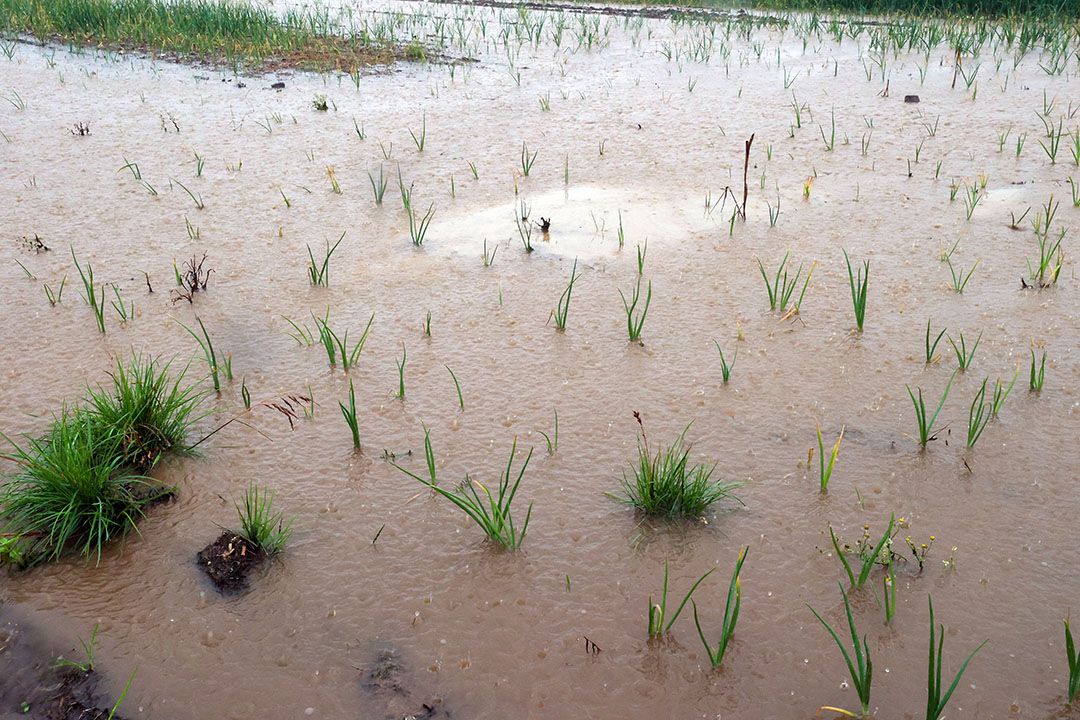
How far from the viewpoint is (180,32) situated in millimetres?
7223

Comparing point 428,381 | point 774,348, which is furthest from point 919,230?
point 428,381

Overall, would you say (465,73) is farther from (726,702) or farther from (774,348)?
(726,702)

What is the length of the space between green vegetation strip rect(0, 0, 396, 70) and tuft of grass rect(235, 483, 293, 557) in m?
5.01

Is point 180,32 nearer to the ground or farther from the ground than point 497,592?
farther from the ground

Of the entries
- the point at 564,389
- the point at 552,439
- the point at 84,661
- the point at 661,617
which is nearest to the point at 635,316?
the point at 564,389

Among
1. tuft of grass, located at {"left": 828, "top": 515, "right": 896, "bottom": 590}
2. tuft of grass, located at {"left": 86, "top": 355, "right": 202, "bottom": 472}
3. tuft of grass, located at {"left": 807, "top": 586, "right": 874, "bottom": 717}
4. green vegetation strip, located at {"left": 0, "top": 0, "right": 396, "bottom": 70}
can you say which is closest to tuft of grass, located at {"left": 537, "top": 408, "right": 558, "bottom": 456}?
tuft of grass, located at {"left": 828, "top": 515, "right": 896, "bottom": 590}

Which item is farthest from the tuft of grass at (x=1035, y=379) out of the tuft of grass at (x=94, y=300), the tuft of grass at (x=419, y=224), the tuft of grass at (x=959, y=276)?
the tuft of grass at (x=94, y=300)

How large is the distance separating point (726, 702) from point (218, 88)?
551cm

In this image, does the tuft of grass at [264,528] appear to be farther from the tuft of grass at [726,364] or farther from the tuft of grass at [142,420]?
the tuft of grass at [726,364]

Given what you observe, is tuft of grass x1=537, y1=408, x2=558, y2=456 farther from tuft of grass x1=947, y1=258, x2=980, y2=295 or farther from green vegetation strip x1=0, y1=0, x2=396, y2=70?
green vegetation strip x1=0, y1=0, x2=396, y2=70

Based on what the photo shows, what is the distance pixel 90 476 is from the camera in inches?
78.2

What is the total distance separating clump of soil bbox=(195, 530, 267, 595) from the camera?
1.84 metres

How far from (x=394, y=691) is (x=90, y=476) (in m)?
0.93

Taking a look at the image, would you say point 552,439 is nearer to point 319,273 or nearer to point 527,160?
point 319,273
